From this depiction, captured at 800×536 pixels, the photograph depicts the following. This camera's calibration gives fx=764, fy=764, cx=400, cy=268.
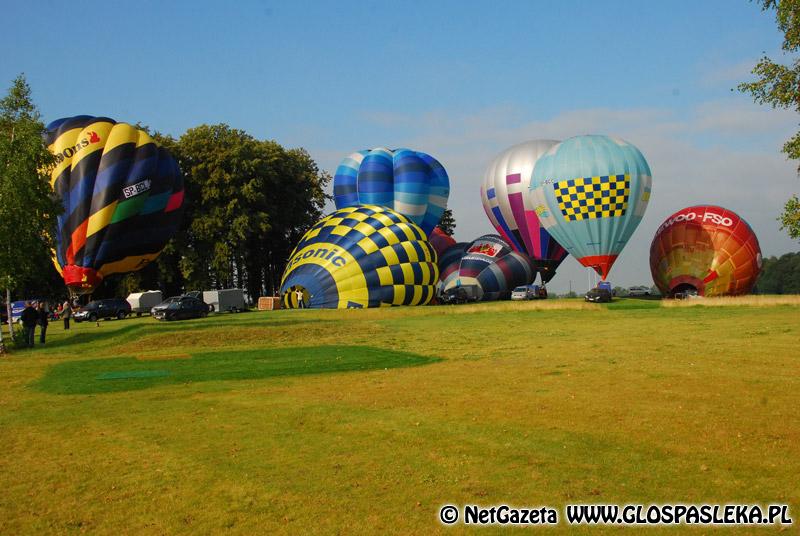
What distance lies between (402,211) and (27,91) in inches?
1284

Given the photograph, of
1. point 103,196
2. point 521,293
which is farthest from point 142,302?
point 521,293

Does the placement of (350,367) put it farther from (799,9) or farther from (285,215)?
(285,215)

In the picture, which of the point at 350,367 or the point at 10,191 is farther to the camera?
the point at 10,191

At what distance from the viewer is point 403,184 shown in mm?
58344

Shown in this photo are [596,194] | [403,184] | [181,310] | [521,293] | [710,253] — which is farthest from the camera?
[403,184]

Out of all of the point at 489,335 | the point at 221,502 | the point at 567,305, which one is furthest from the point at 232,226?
the point at 221,502

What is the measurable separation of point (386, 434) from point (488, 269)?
49.4 meters

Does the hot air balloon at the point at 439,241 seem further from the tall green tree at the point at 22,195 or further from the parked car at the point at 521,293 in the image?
the tall green tree at the point at 22,195

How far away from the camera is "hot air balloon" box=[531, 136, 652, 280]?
46.0 meters

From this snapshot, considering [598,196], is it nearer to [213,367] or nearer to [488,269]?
[488,269]

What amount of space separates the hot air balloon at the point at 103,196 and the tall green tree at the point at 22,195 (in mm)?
11570

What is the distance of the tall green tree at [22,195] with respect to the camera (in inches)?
1063

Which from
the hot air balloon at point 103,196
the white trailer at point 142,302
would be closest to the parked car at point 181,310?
the hot air balloon at point 103,196

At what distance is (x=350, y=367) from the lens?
62.0 feet
